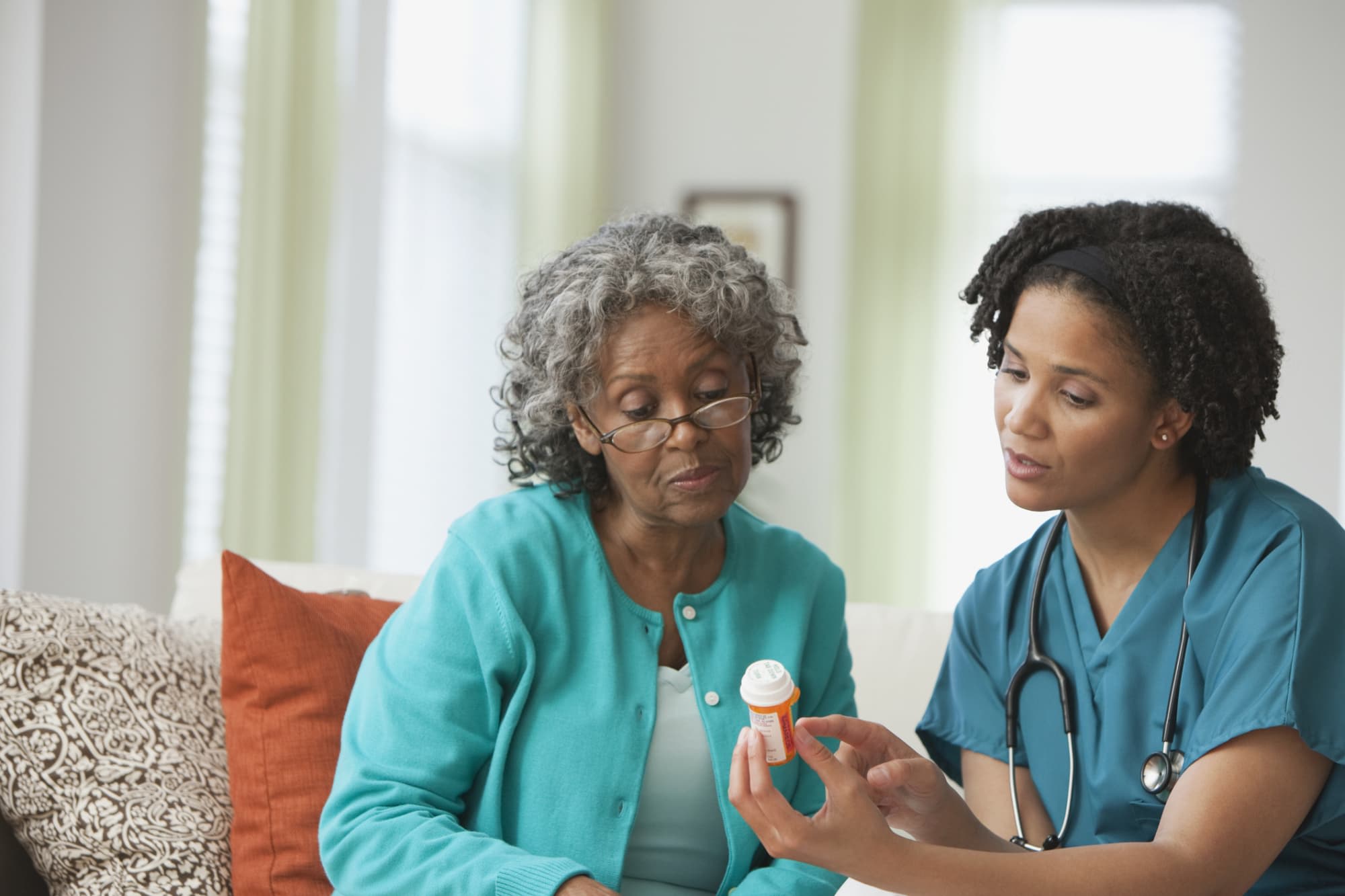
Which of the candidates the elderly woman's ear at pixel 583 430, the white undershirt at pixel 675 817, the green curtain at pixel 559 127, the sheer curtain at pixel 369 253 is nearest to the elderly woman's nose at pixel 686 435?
the elderly woman's ear at pixel 583 430

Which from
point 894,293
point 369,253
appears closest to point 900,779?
point 369,253

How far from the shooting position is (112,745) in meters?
1.64

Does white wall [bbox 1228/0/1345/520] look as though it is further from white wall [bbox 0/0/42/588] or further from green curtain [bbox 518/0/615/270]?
white wall [bbox 0/0/42/588]

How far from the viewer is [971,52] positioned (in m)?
4.77

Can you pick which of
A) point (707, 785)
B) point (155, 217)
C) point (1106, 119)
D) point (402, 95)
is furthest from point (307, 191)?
point (1106, 119)

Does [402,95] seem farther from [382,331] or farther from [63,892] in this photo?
[63,892]

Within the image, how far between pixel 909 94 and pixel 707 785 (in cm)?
380

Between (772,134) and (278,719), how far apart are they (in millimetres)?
3735

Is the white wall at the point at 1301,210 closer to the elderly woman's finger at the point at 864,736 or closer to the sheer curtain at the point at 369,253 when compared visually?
the sheer curtain at the point at 369,253

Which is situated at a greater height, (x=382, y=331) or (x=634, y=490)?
(x=382, y=331)

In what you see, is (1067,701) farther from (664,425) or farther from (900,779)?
(664,425)

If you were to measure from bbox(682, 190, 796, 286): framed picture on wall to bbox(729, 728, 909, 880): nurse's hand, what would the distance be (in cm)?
385

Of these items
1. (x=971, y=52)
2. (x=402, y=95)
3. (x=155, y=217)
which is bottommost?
(x=155, y=217)

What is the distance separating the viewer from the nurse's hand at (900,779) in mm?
1366
